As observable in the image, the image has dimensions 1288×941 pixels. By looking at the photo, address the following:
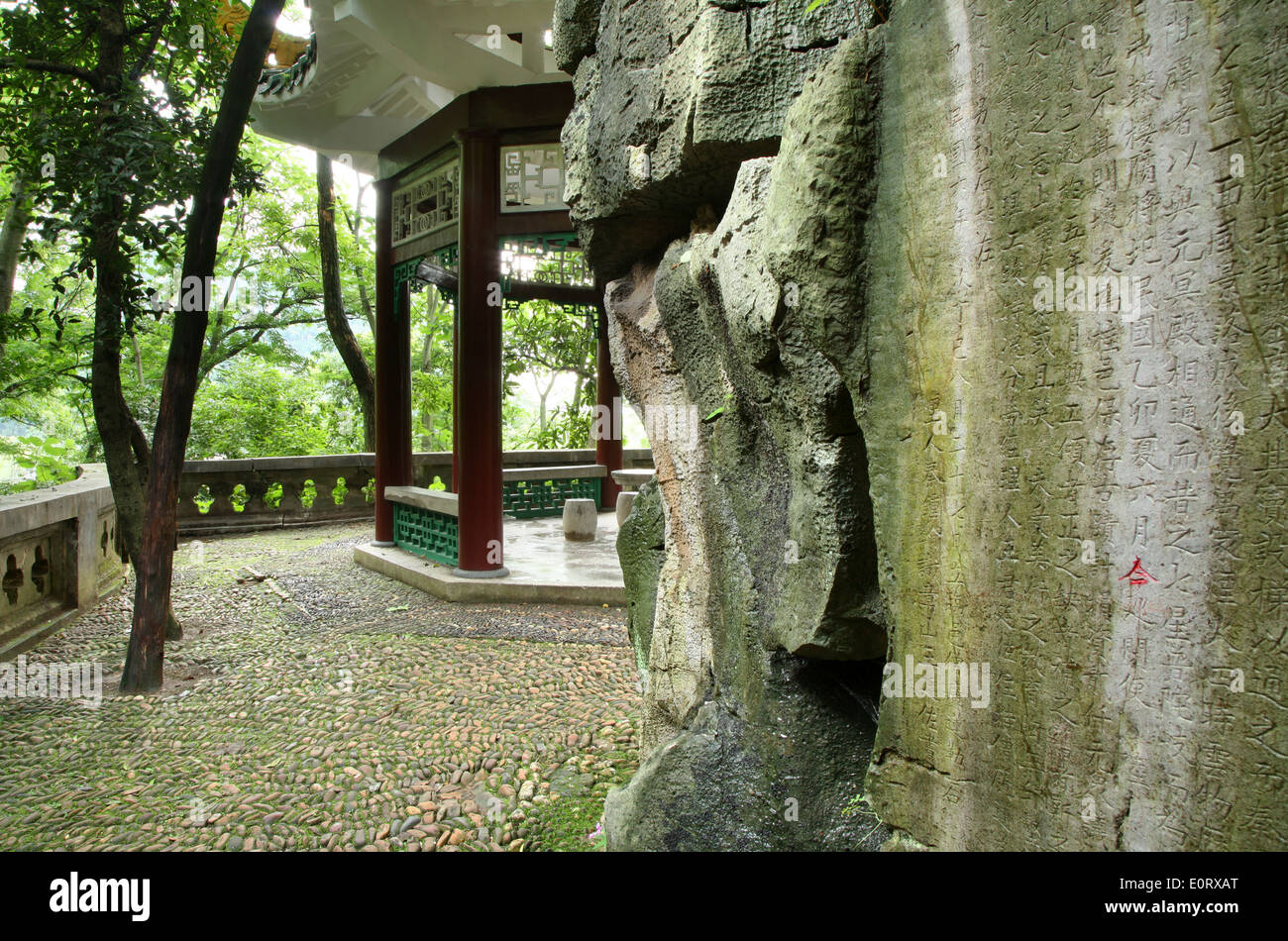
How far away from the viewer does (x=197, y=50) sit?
580 cm

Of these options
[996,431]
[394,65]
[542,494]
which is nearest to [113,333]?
[394,65]

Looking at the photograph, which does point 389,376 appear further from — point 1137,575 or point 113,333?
point 1137,575

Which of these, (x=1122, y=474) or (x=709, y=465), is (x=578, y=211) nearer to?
(x=709, y=465)

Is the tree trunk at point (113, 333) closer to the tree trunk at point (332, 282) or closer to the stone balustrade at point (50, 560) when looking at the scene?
the stone balustrade at point (50, 560)

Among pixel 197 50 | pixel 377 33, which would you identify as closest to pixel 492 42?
pixel 377 33

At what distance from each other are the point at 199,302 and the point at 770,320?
4.12 m

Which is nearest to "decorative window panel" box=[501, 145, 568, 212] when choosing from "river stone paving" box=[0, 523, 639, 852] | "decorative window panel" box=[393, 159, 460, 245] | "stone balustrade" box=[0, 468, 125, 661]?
"decorative window panel" box=[393, 159, 460, 245]

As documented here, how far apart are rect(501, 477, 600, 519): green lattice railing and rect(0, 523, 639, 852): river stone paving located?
495cm

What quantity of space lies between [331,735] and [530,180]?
18.5 ft

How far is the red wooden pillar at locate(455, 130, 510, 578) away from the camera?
7.81m

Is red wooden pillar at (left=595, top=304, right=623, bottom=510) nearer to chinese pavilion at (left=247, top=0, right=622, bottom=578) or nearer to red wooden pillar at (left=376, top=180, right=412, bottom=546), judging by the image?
chinese pavilion at (left=247, top=0, right=622, bottom=578)

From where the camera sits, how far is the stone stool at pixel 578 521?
1030cm

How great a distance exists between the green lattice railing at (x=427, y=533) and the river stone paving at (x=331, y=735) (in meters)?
1.29

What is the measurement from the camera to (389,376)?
32.2 feet
